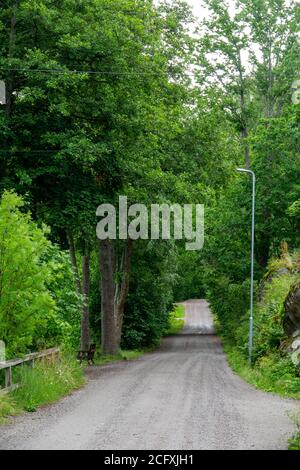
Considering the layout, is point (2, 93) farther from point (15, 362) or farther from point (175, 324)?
point (175, 324)

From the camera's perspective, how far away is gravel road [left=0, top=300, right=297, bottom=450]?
11.2m

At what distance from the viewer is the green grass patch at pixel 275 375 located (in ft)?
66.8

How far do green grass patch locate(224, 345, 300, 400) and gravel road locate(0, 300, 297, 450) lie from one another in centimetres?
57

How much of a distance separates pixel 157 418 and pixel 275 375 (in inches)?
381

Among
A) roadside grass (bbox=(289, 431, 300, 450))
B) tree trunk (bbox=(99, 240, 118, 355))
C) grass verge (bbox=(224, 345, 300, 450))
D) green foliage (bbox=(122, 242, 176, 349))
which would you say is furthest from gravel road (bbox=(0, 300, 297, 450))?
green foliage (bbox=(122, 242, 176, 349))

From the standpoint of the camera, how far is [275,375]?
22672 millimetres

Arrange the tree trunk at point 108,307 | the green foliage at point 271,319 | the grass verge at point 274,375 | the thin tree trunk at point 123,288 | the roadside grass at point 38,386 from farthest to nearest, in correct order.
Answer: the thin tree trunk at point 123,288
the tree trunk at point 108,307
the green foliage at point 271,319
the grass verge at point 274,375
the roadside grass at point 38,386

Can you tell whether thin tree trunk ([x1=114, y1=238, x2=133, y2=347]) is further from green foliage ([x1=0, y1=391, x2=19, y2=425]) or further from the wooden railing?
green foliage ([x1=0, y1=391, x2=19, y2=425])

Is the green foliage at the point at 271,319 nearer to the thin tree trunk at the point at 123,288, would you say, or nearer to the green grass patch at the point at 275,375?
the green grass patch at the point at 275,375

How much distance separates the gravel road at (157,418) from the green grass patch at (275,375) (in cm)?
57

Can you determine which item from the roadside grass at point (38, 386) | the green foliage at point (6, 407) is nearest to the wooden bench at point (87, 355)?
the roadside grass at point (38, 386)

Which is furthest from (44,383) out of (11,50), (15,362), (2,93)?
(11,50)

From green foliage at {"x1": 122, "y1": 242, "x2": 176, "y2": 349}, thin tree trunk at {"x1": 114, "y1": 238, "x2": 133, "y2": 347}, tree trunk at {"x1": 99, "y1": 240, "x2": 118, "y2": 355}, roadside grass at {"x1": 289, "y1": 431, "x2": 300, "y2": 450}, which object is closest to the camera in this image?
roadside grass at {"x1": 289, "y1": 431, "x2": 300, "y2": 450}

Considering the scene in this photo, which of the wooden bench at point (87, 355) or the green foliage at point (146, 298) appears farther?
the green foliage at point (146, 298)
